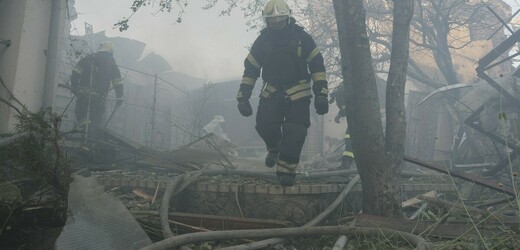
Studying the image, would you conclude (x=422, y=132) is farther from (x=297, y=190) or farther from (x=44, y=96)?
(x=44, y=96)

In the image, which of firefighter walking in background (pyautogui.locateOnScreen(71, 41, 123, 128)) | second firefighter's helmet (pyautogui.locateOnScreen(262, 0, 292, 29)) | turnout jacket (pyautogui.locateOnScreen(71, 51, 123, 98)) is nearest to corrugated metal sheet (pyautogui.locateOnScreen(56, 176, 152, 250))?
second firefighter's helmet (pyautogui.locateOnScreen(262, 0, 292, 29))

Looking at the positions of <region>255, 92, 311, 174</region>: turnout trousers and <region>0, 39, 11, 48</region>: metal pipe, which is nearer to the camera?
<region>255, 92, 311, 174</region>: turnout trousers

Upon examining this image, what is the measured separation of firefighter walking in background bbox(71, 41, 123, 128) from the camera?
6750mm

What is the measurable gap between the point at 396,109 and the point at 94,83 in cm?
564

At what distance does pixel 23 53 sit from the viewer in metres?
4.83

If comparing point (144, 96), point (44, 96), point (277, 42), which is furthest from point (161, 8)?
point (144, 96)

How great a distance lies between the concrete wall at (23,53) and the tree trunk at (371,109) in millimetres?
3690

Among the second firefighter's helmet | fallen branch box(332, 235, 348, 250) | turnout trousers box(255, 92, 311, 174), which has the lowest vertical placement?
fallen branch box(332, 235, 348, 250)

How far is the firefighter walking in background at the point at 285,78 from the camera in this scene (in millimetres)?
4008

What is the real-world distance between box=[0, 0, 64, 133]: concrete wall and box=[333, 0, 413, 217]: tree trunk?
3690mm

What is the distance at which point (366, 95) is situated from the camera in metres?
3.40

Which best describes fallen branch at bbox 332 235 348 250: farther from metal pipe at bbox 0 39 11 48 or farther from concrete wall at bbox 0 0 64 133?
metal pipe at bbox 0 39 11 48

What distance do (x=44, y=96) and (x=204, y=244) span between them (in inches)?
137

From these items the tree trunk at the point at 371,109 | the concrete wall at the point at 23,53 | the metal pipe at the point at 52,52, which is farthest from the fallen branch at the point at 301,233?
the metal pipe at the point at 52,52
